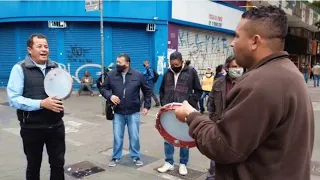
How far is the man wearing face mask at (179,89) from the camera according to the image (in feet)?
15.9

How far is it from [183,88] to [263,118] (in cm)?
339

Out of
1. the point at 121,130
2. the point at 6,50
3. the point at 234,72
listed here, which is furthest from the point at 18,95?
the point at 6,50

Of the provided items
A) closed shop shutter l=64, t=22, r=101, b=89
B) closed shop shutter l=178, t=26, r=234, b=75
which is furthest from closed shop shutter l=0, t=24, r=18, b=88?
closed shop shutter l=178, t=26, r=234, b=75

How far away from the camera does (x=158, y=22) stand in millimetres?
14234

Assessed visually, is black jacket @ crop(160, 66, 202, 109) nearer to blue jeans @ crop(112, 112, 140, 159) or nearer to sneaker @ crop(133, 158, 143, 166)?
blue jeans @ crop(112, 112, 140, 159)

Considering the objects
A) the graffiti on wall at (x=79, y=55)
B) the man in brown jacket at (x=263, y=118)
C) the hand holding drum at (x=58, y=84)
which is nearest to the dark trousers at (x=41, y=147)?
the hand holding drum at (x=58, y=84)

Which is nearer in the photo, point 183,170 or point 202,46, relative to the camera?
point 183,170

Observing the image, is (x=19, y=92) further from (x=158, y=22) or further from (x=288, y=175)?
(x=158, y=22)

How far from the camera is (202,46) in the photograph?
17.1 meters

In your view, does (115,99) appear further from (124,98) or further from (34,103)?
(34,103)

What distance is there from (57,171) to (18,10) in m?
12.2

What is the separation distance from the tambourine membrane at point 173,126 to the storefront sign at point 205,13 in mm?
11978

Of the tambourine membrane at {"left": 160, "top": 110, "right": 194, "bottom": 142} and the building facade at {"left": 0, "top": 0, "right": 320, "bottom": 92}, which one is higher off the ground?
the building facade at {"left": 0, "top": 0, "right": 320, "bottom": 92}

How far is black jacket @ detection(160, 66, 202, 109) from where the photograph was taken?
4852 millimetres
